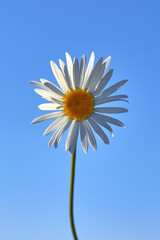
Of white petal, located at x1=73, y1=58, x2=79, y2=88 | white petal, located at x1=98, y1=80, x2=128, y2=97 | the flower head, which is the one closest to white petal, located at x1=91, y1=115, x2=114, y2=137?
the flower head

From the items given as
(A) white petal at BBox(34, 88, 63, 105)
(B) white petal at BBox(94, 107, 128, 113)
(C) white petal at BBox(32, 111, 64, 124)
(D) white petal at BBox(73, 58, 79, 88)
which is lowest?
(B) white petal at BBox(94, 107, 128, 113)

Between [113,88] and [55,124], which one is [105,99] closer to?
[113,88]

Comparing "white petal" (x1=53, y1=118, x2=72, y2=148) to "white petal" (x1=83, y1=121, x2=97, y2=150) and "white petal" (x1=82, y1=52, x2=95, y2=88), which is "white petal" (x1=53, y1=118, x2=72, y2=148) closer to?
"white petal" (x1=83, y1=121, x2=97, y2=150)

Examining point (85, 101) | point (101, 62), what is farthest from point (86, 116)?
point (101, 62)

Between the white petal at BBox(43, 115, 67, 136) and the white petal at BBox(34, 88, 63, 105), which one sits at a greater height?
the white petal at BBox(34, 88, 63, 105)

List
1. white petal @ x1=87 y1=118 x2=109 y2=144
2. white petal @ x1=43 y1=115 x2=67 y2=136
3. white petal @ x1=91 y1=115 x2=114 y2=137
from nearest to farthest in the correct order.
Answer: white petal @ x1=87 y1=118 x2=109 y2=144 < white petal @ x1=91 y1=115 x2=114 y2=137 < white petal @ x1=43 y1=115 x2=67 y2=136

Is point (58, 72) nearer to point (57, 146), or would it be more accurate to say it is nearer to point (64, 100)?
point (64, 100)

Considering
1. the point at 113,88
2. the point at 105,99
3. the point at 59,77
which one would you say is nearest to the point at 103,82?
the point at 113,88
